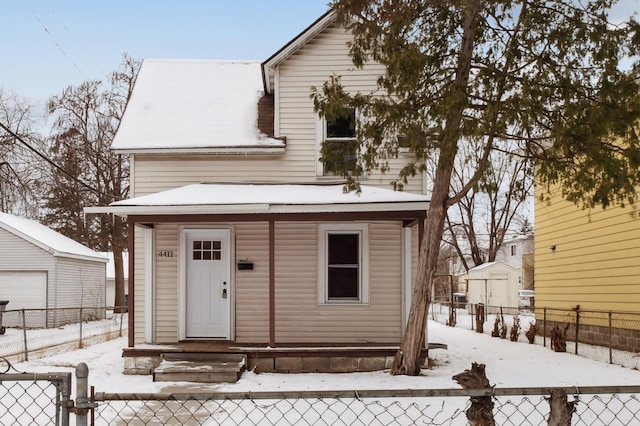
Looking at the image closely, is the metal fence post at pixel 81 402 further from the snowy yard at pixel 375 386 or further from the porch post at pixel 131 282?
the porch post at pixel 131 282

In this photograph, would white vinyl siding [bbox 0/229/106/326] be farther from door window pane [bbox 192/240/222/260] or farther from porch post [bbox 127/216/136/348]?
porch post [bbox 127/216/136/348]

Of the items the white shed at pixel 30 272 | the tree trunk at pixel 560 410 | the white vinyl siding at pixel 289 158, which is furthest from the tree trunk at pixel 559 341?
the white shed at pixel 30 272

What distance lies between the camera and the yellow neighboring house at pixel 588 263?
1473 cm

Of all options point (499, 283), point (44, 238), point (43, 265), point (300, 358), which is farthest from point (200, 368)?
point (499, 283)

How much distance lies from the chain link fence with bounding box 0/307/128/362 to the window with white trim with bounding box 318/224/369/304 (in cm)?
610

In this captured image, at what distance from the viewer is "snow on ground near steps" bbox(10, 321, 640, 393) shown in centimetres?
1087

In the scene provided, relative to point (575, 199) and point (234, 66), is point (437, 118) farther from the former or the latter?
point (234, 66)

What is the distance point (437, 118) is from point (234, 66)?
8.95 meters

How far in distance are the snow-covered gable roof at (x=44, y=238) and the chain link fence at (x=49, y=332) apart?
230 cm

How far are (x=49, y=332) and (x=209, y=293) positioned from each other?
11.2 m

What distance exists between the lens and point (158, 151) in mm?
14023

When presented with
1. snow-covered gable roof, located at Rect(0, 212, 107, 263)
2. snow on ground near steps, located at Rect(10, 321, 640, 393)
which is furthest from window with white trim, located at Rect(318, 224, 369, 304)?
snow-covered gable roof, located at Rect(0, 212, 107, 263)

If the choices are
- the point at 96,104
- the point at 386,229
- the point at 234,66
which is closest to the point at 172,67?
the point at 234,66

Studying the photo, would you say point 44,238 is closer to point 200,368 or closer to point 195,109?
point 195,109
